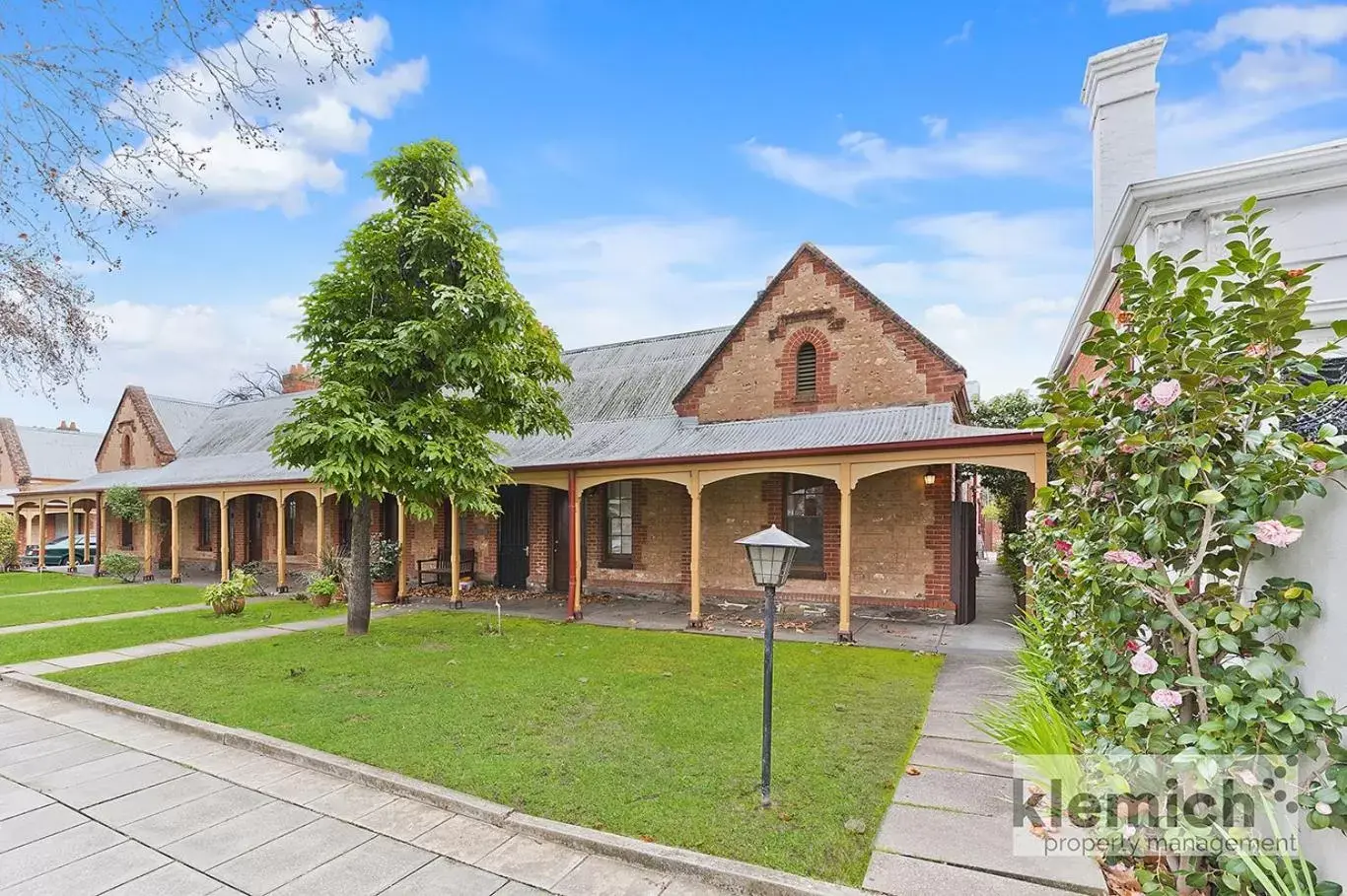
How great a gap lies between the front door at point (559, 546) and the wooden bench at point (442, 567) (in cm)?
218

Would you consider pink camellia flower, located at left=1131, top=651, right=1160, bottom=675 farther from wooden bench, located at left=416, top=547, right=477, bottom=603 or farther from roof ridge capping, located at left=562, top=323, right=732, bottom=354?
roof ridge capping, located at left=562, top=323, right=732, bottom=354

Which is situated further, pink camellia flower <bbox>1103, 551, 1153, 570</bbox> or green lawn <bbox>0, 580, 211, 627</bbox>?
green lawn <bbox>0, 580, 211, 627</bbox>

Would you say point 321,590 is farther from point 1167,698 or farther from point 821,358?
point 1167,698

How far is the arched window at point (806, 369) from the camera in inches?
497

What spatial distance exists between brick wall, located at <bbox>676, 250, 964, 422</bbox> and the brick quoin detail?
61.8 inches

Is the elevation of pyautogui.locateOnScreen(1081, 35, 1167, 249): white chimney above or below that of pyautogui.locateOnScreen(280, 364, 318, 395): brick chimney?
above

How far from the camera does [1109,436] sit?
325cm

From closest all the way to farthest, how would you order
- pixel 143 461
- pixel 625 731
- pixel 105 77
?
pixel 105 77 → pixel 625 731 → pixel 143 461

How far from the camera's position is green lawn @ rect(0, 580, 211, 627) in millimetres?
12500

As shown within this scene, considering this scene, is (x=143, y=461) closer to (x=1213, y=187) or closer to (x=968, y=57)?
(x=968, y=57)

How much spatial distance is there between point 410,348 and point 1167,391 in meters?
8.68

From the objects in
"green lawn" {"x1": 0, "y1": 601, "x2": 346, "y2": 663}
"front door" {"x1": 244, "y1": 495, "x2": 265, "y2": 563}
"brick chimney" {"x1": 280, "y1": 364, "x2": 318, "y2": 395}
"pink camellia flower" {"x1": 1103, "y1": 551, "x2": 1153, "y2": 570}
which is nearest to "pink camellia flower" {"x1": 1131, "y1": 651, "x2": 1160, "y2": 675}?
"pink camellia flower" {"x1": 1103, "y1": 551, "x2": 1153, "y2": 570}

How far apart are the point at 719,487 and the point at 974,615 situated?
16.6 ft

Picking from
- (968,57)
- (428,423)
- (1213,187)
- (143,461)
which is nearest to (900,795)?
(1213,187)
